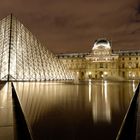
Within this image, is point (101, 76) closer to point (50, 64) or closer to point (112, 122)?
point (50, 64)

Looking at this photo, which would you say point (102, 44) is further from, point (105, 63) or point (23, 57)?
point (23, 57)

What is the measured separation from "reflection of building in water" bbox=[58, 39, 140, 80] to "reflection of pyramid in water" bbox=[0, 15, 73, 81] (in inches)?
2221

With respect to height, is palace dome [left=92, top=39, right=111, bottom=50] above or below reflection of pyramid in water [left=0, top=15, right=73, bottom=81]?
above

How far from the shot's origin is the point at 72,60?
10575 centimetres

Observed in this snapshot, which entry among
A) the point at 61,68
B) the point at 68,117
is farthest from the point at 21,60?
the point at 68,117

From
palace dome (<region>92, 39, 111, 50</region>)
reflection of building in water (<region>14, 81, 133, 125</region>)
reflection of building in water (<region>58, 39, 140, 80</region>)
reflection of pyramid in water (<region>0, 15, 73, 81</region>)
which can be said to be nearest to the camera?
reflection of building in water (<region>14, 81, 133, 125</region>)

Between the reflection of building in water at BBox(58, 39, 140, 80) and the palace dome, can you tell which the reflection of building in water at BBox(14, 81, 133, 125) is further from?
the palace dome

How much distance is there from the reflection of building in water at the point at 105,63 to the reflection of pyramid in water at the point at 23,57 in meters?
56.4

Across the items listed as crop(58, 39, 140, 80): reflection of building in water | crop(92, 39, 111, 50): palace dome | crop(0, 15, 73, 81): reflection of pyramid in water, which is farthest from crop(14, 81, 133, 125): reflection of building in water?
crop(92, 39, 111, 50): palace dome

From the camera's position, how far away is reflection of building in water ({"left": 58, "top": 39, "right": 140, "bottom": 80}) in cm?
9609

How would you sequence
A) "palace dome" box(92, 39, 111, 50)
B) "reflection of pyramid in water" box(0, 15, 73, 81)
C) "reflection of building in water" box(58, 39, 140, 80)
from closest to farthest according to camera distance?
1. "reflection of pyramid in water" box(0, 15, 73, 81)
2. "reflection of building in water" box(58, 39, 140, 80)
3. "palace dome" box(92, 39, 111, 50)

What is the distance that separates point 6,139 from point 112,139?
2.00 meters

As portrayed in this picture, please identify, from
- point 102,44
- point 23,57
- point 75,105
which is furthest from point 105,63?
point 75,105

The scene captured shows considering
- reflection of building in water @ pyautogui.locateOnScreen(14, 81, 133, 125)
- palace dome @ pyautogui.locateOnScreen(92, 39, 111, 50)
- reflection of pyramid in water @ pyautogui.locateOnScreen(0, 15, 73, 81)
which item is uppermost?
palace dome @ pyautogui.locateOnScreen(92, 39, 111, 50)
